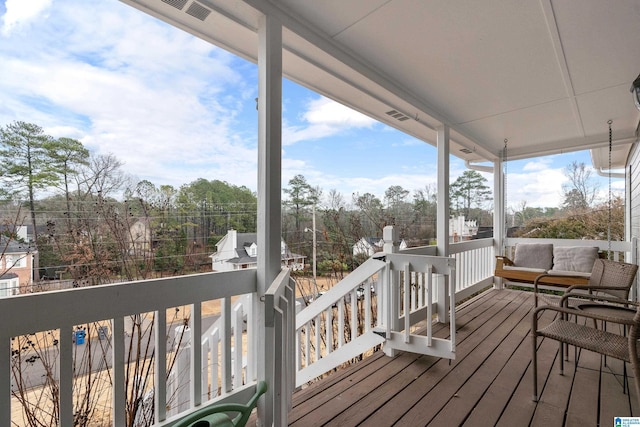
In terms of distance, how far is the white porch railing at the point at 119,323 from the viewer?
122 centimetres

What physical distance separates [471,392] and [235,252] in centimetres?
194

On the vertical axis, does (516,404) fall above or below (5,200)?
below

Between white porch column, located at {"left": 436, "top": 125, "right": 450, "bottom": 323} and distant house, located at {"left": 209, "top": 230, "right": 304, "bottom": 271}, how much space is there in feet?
8.95

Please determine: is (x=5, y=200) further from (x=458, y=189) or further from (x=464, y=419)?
(x=458, y=189)

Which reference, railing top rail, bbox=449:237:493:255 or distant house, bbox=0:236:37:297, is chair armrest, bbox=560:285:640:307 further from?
distant house, bbox=0:236:37:297

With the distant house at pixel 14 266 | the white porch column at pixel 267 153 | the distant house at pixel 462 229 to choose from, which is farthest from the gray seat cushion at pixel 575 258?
the distant house at pixel 14 266

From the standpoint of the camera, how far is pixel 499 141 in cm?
508

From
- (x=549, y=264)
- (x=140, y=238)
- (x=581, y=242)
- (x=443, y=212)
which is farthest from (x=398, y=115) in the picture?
(x=581, y=242)

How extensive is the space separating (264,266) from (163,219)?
2.08 feet

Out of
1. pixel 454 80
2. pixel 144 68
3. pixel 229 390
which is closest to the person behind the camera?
pixel 144 68

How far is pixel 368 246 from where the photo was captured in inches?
153

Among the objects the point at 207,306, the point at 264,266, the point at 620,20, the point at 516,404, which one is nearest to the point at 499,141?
the point at 620,20

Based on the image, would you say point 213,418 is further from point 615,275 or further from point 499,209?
point 499,209

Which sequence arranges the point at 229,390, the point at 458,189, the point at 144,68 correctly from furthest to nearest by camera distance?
the point at 458,189
the point at 229,390
the point at 144,68
